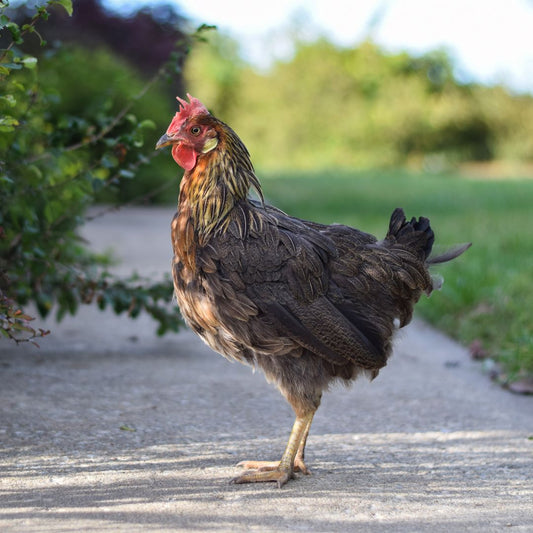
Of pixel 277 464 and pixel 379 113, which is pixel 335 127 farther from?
pixel 277 464

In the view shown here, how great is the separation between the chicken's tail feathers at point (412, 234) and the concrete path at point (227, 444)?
0.46 metres

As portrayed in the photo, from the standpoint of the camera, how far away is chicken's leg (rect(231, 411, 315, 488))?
11.3ft

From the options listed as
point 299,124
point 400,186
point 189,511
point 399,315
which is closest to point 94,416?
point 189,511

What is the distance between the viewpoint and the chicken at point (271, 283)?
3369 mm

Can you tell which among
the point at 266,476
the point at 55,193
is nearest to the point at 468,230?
the point at 55,193

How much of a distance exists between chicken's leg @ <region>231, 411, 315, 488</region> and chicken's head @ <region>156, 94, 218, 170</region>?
51.3 inches

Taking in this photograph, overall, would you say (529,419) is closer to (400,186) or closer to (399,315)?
(399,315)

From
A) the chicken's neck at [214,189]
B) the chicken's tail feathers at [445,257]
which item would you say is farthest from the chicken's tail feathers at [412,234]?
the chicken's neck at [214,189]

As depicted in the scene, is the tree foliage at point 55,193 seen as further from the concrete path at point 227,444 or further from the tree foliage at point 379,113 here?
the tree foliage at point 379,113

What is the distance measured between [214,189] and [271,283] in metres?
0.51

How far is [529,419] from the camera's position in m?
4.48

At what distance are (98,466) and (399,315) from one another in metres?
1.57

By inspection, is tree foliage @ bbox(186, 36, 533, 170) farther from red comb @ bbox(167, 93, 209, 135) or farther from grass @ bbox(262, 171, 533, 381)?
red comb @ bbox(167, 93, 209, 135)

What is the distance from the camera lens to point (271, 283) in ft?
11.1
